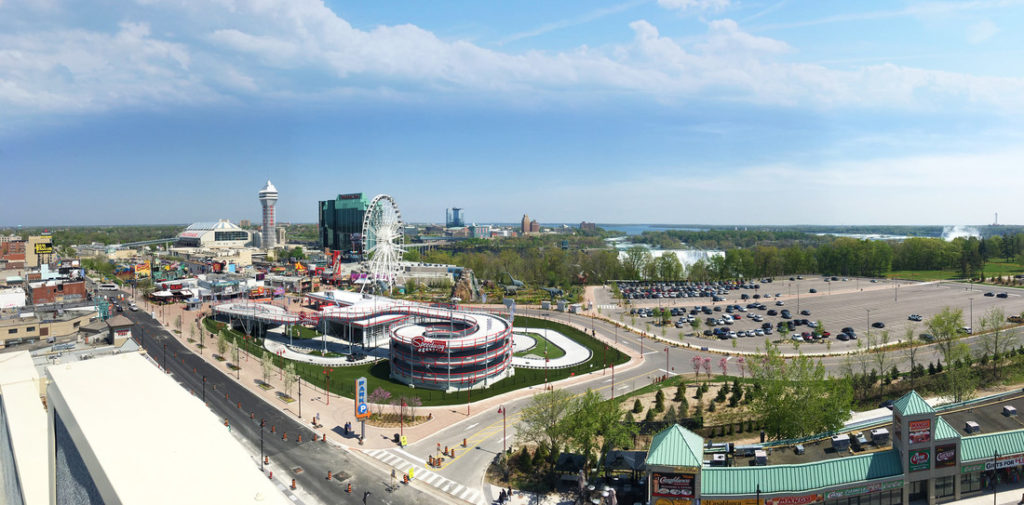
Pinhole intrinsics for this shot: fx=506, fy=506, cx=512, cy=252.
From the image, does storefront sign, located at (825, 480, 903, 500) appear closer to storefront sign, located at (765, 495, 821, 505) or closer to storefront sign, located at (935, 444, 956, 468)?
storefront sign, located at (765, 495, 821, 505)

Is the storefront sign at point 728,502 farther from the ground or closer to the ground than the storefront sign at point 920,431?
closer to the ground

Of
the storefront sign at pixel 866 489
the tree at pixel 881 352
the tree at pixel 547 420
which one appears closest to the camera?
the storefront sign at pixel 866 489

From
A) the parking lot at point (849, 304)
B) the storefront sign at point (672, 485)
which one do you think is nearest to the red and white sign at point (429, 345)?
the storefront sign at point (672, 485)

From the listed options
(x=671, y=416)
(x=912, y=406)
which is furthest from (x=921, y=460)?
(x=671, y=416)

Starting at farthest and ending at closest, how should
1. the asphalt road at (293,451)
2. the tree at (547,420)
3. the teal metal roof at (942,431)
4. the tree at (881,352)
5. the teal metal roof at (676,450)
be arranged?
the tree at (881,352), the tree at (547,420), the asphalt road at (293,451), the teal metal roof at (942,431), the teal metal roof at (676,450)

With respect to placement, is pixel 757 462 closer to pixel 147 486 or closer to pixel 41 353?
pixel 147 486

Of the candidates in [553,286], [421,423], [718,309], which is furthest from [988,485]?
[553,286]

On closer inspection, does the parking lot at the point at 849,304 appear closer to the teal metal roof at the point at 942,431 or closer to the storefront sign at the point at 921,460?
the teal metal roof at the point at 942,431

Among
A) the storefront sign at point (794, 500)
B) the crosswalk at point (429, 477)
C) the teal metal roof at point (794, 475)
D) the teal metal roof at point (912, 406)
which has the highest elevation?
the teal metal roof at point (912, 406)
